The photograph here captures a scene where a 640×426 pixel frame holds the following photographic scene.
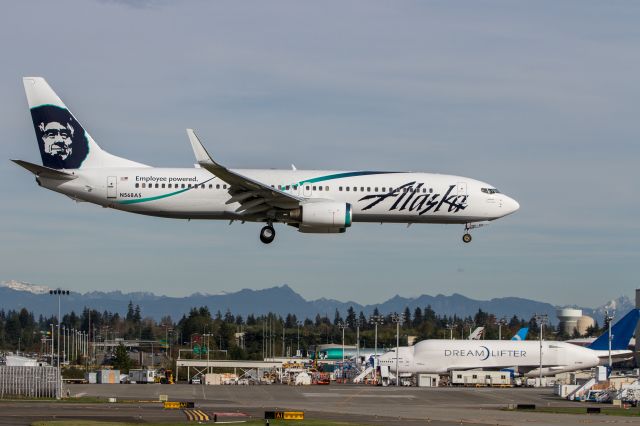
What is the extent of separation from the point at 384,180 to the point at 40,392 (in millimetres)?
27011

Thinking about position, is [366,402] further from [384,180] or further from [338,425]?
[338,425]

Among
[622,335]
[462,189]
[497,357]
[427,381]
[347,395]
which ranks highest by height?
[462,189]

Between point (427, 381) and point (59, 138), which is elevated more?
point (59, 138)

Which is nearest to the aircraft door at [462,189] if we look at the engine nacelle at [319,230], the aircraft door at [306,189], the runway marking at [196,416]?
the engine nacelle at [319,230]

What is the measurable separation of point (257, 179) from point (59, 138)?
559 inches

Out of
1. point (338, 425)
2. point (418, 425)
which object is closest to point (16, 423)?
point (338, 425)

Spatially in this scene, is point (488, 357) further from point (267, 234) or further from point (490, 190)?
point (267, 234)

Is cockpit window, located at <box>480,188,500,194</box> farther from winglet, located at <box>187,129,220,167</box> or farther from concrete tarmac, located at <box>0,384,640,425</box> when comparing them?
winglet, located at <box>187,129,220,167</box>

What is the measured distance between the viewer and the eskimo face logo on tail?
236ft

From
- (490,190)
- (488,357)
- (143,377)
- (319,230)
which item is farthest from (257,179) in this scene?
(488,357)

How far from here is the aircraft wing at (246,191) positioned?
6475cm

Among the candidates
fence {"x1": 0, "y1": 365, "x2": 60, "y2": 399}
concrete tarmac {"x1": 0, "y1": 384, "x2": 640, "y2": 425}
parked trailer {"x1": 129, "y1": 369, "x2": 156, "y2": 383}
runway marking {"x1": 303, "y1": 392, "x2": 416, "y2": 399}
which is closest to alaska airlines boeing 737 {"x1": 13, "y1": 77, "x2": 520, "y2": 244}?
concrete tarmac {"x1": 0, "y1": 384, "x2": 640, "y2": 425}

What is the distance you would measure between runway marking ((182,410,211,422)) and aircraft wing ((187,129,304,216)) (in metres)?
14.8

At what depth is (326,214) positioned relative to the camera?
6838cm
